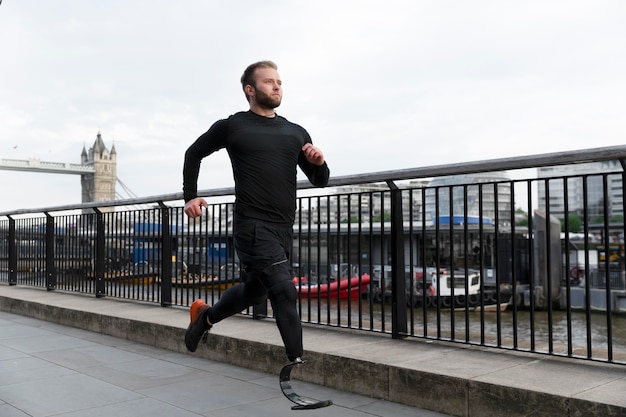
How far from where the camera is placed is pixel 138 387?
375cm

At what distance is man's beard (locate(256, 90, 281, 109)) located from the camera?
290 centimetres

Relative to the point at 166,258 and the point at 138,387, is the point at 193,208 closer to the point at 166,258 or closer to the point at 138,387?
the point at 138,387

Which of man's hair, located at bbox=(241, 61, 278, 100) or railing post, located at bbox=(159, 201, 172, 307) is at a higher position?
man's hair, located at bbox=(241, 61, 278, 100)

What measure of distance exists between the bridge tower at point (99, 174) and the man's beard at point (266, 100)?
12438 cm

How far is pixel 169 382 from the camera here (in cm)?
389

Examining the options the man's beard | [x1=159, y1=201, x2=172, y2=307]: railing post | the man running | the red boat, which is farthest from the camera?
[x1=159, y1=201, x2=172, y2=307]: railing post

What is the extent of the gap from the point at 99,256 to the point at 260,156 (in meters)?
5.68

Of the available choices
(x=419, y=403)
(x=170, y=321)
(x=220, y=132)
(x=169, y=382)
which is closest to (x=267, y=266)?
(x=220, y=132)

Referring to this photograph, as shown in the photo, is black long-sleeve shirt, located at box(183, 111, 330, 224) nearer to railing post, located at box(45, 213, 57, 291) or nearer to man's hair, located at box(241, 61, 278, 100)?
man's hair, located at box(241, 61, 278, 100)

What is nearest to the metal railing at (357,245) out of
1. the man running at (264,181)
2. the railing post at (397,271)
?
the railing post at (397,271)

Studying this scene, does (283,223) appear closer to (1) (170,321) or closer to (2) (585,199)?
(2) (585,199)

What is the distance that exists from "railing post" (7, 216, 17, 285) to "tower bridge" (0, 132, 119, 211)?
97842 mm

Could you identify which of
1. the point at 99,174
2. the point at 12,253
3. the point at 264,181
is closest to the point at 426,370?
the point at 264,181

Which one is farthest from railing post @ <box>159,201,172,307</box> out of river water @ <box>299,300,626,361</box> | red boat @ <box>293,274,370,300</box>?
river water @ <box>299,300,626,361</box>
